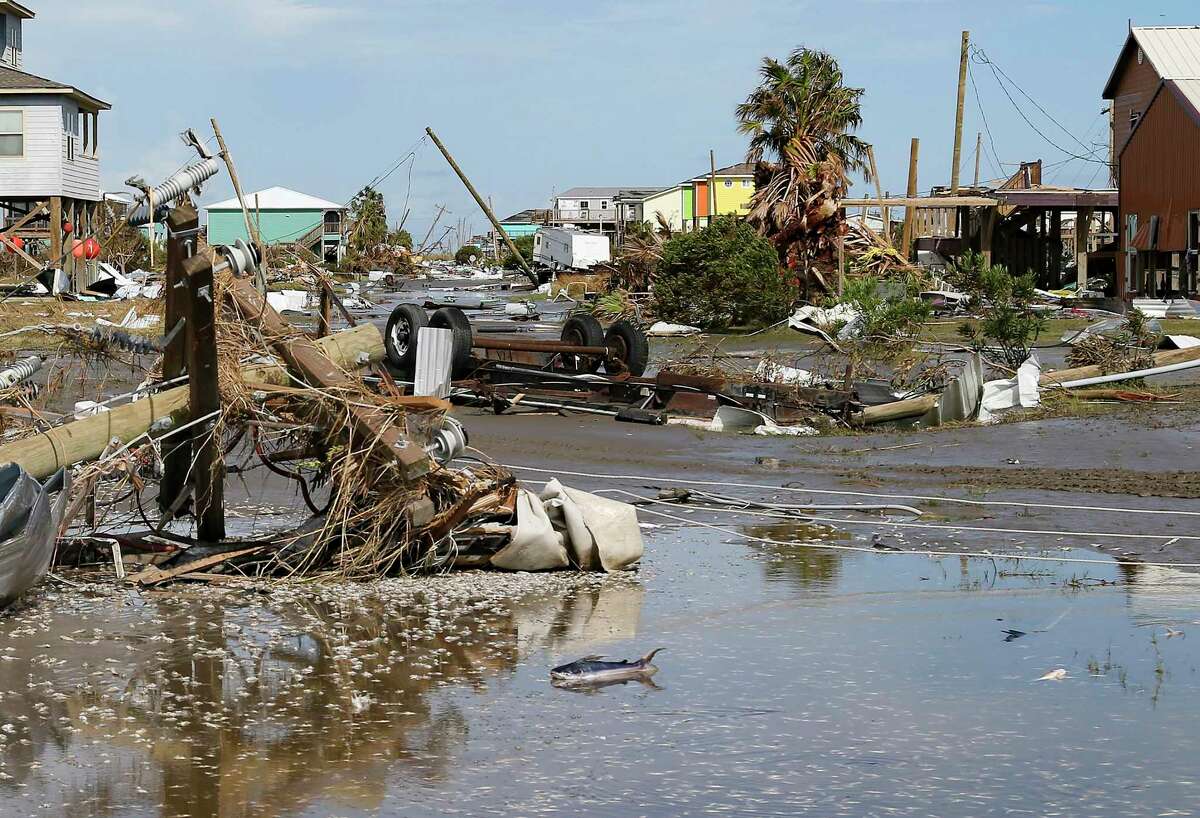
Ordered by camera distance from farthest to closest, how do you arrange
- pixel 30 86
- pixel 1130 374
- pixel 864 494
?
pixel 30 86
pixel 1130 374
pixel 864 494

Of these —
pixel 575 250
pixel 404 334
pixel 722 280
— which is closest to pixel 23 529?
pixel 404 334

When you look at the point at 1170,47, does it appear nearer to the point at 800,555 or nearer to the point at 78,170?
the point at 78,170

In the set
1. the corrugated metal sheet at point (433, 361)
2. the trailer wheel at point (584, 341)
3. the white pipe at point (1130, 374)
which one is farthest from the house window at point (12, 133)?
the white pipe at point (1130, 374)

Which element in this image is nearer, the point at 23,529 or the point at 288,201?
the point at 23,529

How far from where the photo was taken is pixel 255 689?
6922mm

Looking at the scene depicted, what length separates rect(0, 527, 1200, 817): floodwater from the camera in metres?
5.54

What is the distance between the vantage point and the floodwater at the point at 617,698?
18.2ft

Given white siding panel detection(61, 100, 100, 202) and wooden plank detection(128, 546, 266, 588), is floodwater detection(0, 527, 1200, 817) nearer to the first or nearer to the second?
wooden plank detection(128, 546, 266, 588)

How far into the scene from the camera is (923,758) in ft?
19.6

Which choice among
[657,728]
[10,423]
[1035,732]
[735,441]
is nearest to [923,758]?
[1035,732]

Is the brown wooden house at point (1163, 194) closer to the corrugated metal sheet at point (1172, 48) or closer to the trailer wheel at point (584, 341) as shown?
the corrugated metal sheet at point (1172, 48)

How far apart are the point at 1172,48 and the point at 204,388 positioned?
4891 cm

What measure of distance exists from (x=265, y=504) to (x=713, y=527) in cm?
385

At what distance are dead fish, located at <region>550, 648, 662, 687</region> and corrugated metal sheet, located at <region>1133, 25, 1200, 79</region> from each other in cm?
4665
